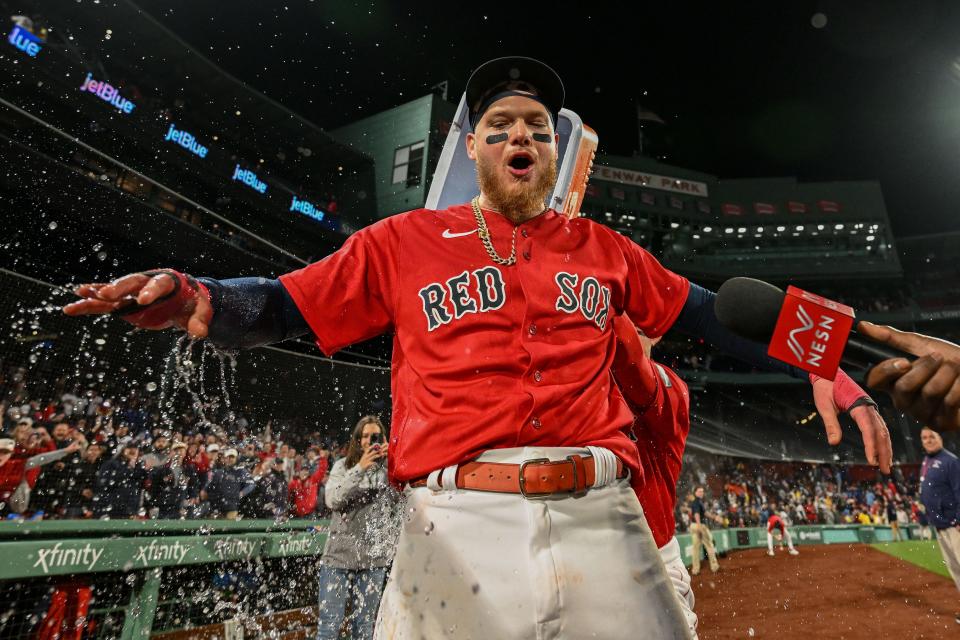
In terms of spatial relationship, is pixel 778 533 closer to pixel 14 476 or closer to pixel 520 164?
pixel 14 476

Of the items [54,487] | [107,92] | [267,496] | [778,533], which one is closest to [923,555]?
[778,533]

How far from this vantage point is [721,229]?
33.0 m

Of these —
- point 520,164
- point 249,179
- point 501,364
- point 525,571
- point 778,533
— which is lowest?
point 778,533

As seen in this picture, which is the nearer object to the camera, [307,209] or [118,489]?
[118,489]

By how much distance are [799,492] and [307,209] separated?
2359cm

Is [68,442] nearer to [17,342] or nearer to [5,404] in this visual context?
[5,404]

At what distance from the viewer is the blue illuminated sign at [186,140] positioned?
17.3 m

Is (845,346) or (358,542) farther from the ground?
(845,346)

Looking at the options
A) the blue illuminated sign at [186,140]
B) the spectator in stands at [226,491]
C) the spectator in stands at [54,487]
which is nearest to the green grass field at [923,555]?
the spectator in stands at [226,491]

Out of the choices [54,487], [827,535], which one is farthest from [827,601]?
[827,535]

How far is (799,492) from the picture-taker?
2380cm

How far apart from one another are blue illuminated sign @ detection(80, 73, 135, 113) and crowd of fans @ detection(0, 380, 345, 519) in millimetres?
9949

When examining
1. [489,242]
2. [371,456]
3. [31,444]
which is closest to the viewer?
[489,242]

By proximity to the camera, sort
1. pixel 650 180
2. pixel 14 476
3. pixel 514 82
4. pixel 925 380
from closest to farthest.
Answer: pixel 925 380, pixel 514 82, pixel 14 476, pixel 650 180
